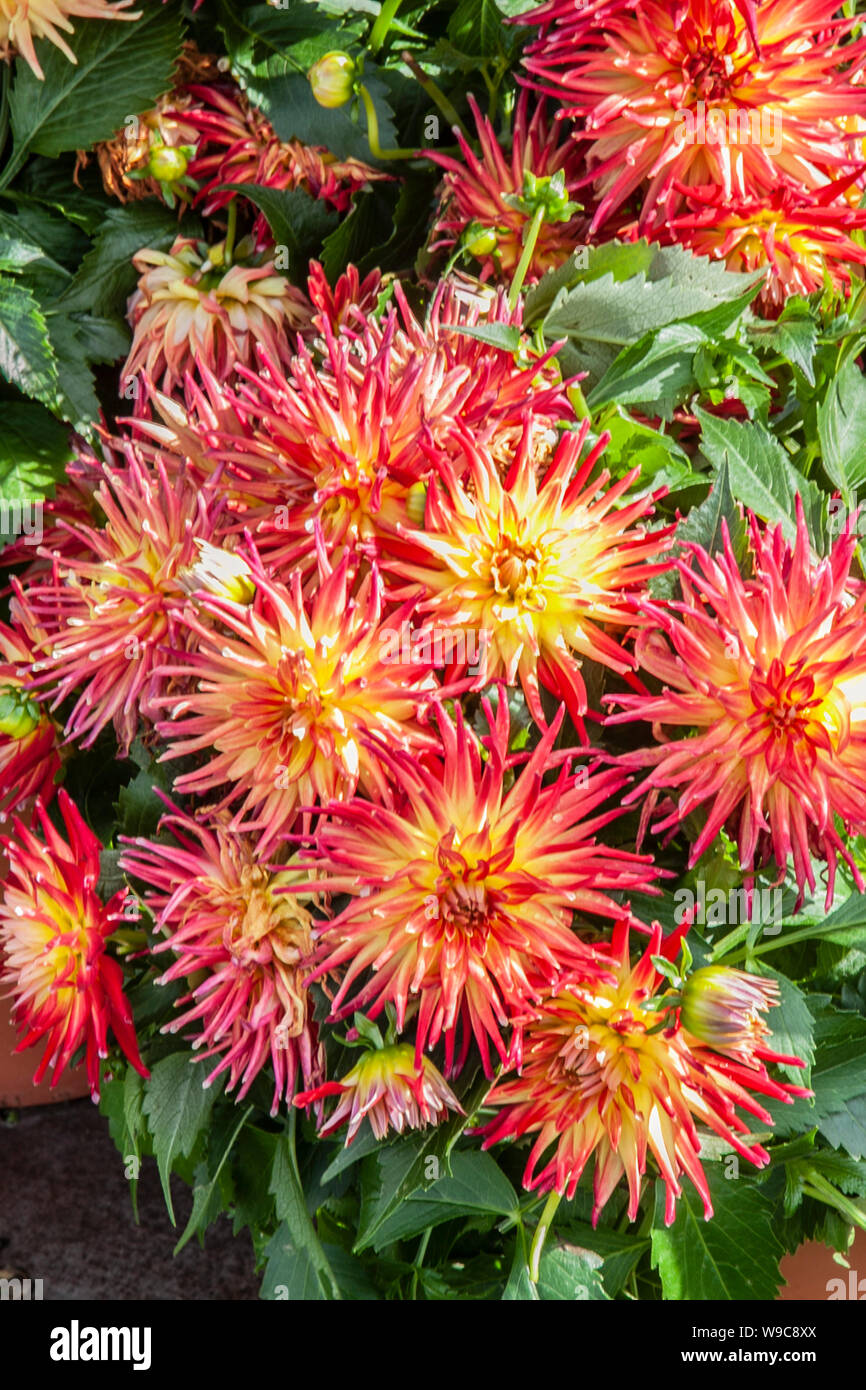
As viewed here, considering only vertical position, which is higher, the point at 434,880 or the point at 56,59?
the point at 56,59

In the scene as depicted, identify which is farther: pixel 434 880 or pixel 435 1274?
pixel 435 1274

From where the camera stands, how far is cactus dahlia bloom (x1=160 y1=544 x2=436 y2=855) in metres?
0.35

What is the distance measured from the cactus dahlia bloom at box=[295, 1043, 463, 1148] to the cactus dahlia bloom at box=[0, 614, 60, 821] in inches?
6.8

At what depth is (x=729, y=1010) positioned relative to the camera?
35cm

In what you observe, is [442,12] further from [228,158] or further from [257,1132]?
[257,1132]

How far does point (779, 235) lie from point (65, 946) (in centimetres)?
34

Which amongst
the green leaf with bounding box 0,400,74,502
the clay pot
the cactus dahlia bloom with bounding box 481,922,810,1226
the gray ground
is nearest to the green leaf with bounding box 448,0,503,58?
the green leaf with bounding box 0,400,74,502

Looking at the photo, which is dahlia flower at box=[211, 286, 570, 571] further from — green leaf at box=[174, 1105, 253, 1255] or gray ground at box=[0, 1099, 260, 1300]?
gray ground at box=[0, 1099, 260, 1300]

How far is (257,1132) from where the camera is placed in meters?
0.48

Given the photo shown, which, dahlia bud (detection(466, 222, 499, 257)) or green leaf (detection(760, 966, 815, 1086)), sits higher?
dahlia bud (detection(466, 222, 499, 257))

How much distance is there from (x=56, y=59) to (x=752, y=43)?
0.30 meters

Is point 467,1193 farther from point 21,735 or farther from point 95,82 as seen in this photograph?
point 95,82

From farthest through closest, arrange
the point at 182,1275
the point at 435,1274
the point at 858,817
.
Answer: the point at 182,1275, the point at 435,1274, the point at 858,817

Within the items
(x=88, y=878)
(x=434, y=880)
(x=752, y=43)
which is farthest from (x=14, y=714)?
(x=752, y=43)
